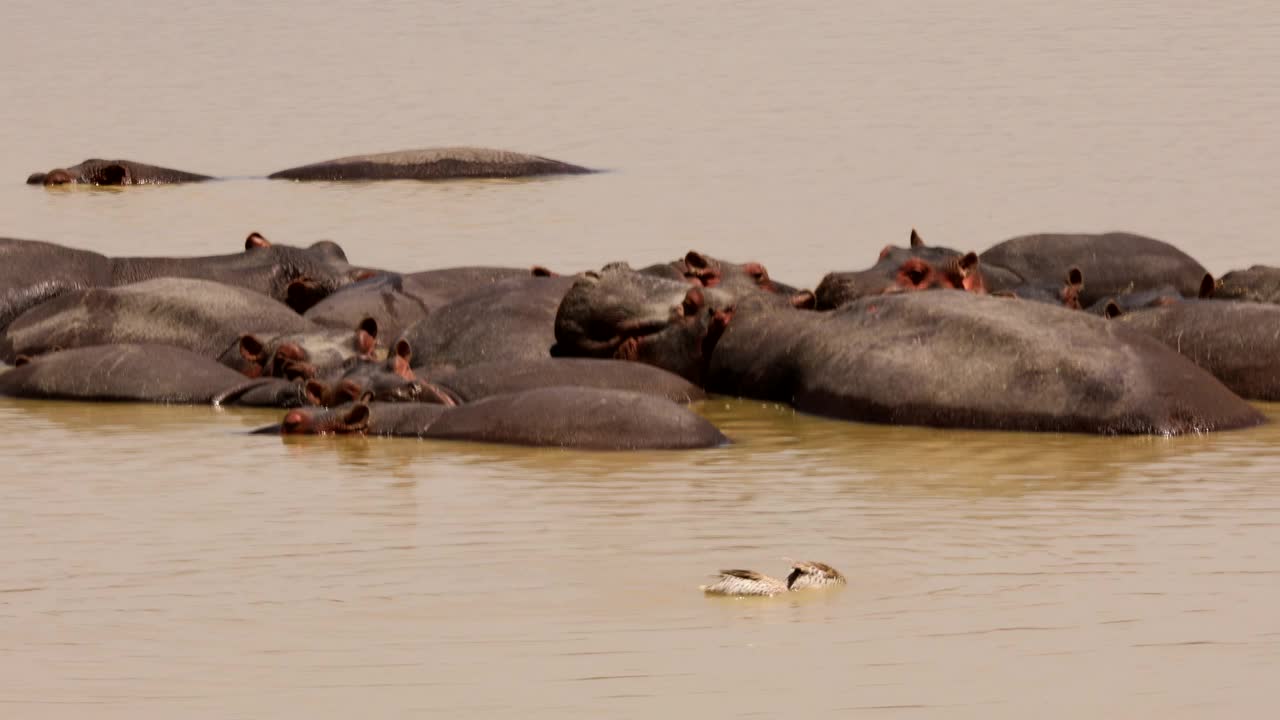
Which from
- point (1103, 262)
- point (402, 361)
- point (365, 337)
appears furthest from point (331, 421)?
point (1103, 262)

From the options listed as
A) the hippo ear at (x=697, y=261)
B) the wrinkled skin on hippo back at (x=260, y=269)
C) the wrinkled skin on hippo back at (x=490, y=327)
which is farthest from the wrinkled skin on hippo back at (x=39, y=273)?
the hippo ear at (x=697, y=261)

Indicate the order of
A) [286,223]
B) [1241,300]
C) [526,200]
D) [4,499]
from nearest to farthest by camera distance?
[4,499]
[1241,300]
[286,223]
[526,200]

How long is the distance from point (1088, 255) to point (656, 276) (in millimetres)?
3897

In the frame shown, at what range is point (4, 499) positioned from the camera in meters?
9.98

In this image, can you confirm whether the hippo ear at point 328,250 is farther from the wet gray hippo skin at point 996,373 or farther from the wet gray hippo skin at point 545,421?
the wet gray hippo skin at point 545,421

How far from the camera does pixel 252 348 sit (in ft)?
45.1

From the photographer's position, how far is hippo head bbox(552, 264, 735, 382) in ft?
45.2

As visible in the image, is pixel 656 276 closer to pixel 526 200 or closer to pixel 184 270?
pixel 184 270

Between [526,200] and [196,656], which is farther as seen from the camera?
[526,200]

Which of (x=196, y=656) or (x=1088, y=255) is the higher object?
(x=1088, y=255)

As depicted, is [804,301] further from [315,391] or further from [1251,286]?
[315,391]

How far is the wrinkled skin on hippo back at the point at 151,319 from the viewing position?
1479cm

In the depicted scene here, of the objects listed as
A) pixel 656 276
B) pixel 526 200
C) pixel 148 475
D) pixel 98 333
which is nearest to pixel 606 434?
pixel 148 475

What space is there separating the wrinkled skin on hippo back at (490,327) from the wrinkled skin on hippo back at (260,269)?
2.27 metres
